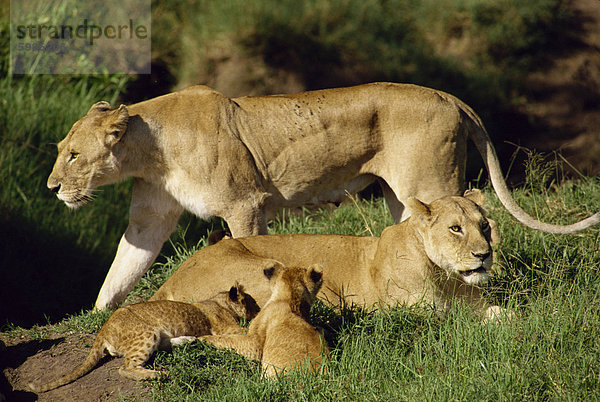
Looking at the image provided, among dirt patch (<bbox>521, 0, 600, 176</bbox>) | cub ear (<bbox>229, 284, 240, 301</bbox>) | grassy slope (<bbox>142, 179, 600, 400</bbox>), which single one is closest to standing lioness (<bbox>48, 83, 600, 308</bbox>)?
grassy slope (<bbox>142, 179, 600, 400</bbox>)

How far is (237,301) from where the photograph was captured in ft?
15.8

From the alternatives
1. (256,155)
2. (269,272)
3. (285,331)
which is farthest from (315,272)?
(256,155)

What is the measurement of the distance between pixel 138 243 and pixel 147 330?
183 centimetres

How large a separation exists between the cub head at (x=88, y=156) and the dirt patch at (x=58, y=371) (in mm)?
1070

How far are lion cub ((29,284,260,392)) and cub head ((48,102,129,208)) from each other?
4.85 ft

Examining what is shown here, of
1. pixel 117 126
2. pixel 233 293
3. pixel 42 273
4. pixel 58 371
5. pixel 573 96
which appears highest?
pixel 117 126

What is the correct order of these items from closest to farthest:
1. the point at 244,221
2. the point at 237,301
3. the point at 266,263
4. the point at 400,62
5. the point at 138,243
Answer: the point at 237,301 < the point at 266,263 < the point at 244,221 < the point at 138,243 < the point at 400,62

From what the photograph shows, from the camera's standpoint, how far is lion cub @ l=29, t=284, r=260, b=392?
4340 millimetres

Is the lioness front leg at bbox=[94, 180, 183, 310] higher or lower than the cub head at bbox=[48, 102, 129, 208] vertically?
lower

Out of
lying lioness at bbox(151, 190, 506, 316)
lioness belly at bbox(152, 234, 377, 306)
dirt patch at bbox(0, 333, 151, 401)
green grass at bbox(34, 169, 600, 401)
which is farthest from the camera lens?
lioness belly at bbox(152, 234, 377, 306)

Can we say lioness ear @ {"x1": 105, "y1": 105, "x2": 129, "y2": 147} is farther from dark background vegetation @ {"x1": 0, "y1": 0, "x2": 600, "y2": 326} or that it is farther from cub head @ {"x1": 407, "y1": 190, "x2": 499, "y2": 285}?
dark background vegetation @ {"x1": 0, "y1": 0, "x2": 600, "y2": 326}

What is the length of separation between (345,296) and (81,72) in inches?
291

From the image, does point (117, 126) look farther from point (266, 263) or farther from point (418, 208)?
point (418, 208)

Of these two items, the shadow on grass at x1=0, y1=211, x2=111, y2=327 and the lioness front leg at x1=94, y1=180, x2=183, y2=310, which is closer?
the lioness front leg at x1=94, y1=180, x2=183, y2=310
